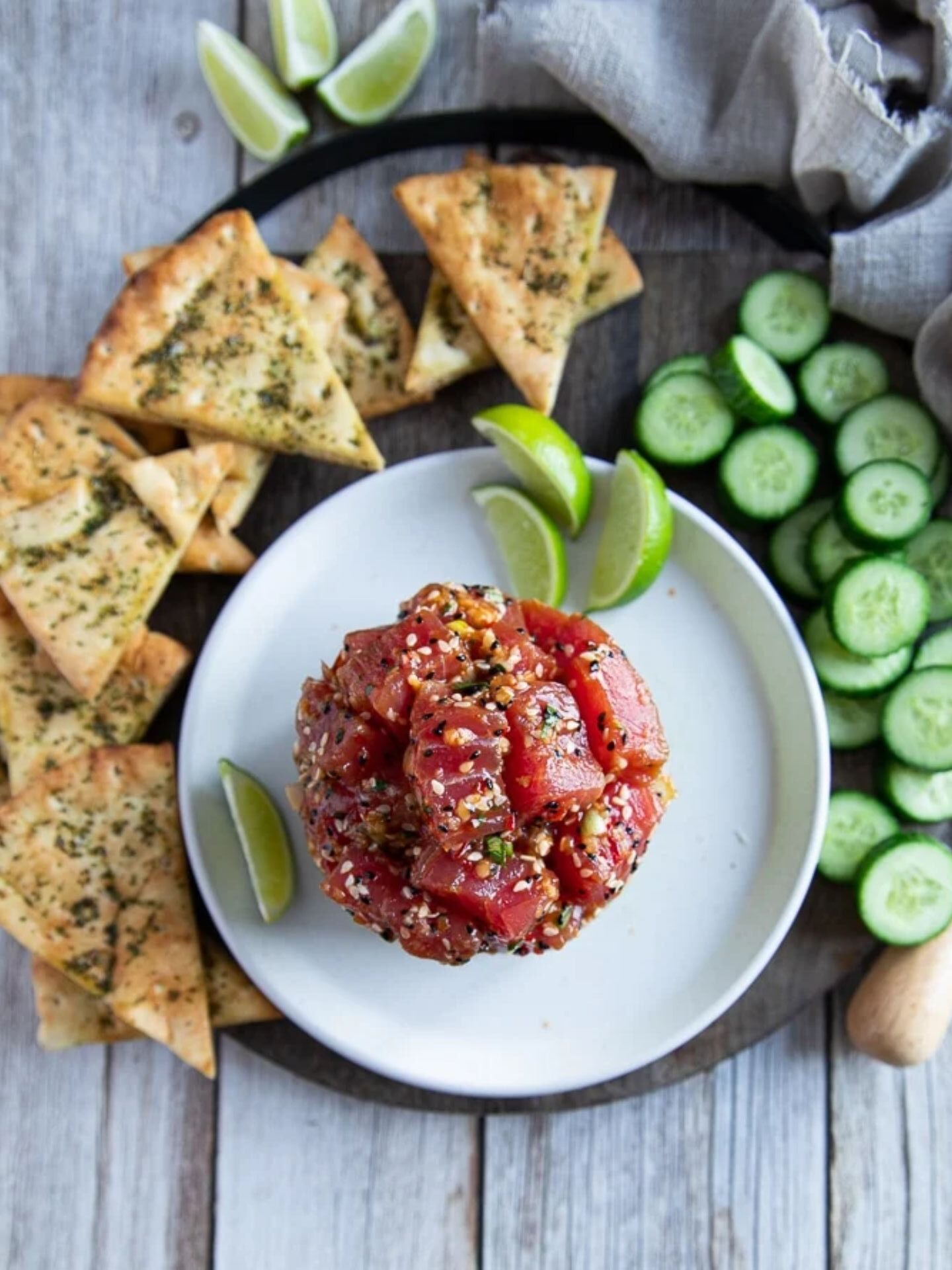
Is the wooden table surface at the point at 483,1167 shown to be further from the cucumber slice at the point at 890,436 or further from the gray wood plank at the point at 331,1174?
the cucumber slice at the point at 890,436

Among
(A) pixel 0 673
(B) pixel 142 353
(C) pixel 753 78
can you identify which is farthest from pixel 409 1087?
(C) pixel 753 78

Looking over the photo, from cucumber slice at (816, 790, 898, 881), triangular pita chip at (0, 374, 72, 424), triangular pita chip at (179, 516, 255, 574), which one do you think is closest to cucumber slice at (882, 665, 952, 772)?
cucumber slice at (816, 790, 898, 881)

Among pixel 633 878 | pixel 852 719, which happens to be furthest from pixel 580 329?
pixel 633 878

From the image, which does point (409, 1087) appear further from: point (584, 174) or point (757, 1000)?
point (584, 174)

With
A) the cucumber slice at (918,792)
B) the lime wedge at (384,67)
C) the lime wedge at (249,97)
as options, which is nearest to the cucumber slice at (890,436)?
the cucumber slice at (918,792)

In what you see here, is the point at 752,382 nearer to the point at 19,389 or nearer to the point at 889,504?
the point at 889,504

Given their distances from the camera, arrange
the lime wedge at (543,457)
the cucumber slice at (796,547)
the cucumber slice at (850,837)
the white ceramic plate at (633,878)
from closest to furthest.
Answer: the lime wedge at (543,457) → the white ceramic plate at (633,878) → the cucumber slice at (850,837) → the cucumber slice at (796,547)
